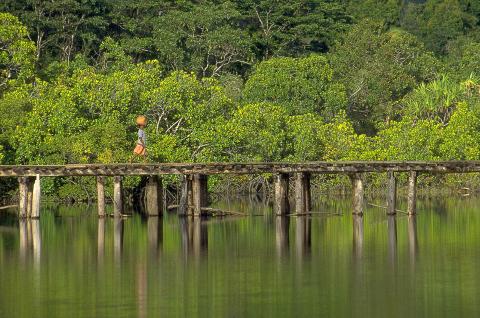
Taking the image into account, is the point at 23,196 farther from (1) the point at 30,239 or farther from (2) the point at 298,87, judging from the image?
(2) the point at 298,87

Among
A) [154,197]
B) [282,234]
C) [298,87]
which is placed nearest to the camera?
[282,234]

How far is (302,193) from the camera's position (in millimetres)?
47594

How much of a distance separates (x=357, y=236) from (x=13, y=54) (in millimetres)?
22663

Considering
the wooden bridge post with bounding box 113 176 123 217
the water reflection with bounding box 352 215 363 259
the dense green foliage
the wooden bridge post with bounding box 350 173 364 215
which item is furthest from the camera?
the dense green foliage

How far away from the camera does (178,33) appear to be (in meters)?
70.9

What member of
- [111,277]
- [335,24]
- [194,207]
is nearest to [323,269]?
[111,277]

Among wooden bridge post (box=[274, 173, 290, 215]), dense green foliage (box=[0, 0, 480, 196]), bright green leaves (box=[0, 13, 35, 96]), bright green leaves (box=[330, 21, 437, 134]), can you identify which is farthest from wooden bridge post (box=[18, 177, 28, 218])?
bright green leaves (box=[330, 21, 437, 134])

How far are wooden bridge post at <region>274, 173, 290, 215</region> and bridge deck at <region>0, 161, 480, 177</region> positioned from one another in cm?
85

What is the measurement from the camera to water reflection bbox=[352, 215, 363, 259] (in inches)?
1417

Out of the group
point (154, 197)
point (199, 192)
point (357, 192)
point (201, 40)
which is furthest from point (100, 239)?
point (201, 40)

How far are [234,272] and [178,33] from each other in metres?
39.5

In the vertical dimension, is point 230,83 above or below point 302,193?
above

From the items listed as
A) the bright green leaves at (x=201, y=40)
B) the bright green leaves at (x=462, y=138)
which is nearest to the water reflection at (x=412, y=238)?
the bright green leaves at (x=462, y=138)

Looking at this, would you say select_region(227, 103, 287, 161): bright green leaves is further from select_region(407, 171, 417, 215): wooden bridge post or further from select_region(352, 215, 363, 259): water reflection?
select_region(407, 171, 417, 215): wooden bridge post
